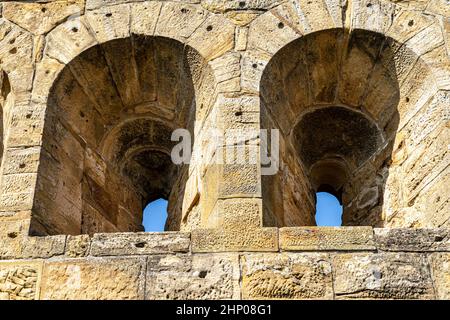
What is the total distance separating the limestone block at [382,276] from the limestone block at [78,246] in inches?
71.1

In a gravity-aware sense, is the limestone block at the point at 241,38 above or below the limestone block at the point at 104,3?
below

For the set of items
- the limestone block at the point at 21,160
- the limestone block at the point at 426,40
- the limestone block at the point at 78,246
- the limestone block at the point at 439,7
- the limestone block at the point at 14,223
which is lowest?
the limestone block at the point at 78,246

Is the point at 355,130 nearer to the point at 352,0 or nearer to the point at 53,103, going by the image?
the point at 352,0

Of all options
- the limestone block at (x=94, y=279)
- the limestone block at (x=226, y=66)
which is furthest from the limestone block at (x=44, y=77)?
the limestone block at (x=94, y=279)

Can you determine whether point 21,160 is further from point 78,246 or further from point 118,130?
point 118,130

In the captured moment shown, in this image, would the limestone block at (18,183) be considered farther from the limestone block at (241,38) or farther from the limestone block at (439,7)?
the limestone block at (439,7)

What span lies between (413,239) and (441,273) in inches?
12.9

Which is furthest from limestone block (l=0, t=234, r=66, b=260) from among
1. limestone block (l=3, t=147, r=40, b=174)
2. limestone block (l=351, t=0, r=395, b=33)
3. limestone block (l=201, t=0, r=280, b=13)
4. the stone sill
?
limestone block (l=351, t=0, r=395, b=33)

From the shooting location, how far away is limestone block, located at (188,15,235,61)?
26.6 ft

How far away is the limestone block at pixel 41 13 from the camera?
845 cm

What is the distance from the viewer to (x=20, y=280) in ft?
22.7
